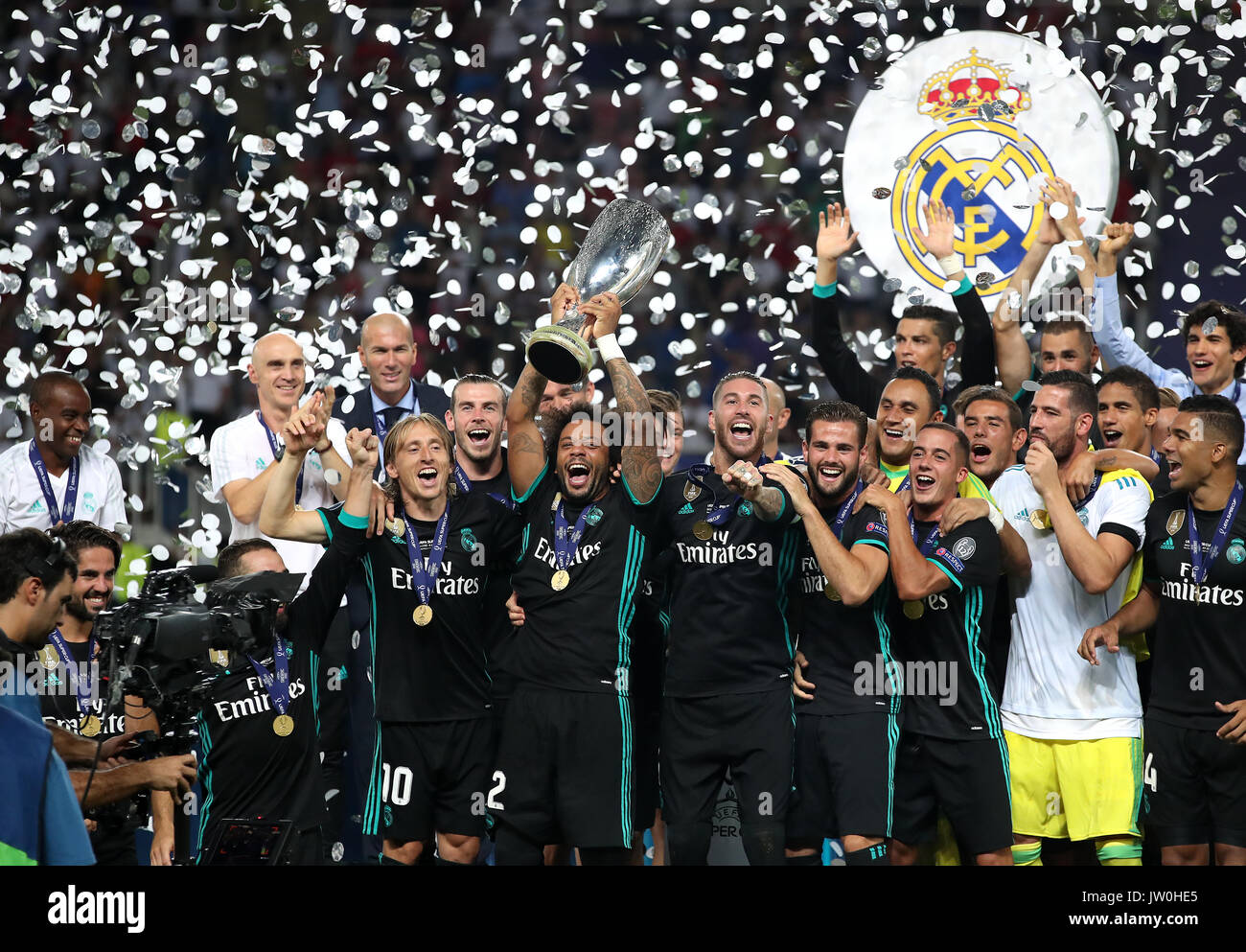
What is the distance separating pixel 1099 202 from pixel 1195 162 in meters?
0.45

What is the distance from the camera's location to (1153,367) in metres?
5.95

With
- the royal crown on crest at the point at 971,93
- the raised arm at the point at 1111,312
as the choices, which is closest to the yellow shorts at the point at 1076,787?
the raised arm at the point at 1111,312

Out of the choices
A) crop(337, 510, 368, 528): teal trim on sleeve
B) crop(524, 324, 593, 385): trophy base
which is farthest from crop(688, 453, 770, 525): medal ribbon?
crop(337, 510, 368, 528): teal trim on sleeve

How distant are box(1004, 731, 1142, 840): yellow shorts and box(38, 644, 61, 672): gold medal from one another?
9.98ft

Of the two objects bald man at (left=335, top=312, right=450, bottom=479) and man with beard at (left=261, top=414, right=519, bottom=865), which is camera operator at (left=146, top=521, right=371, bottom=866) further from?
bald man at (left=335, top=312, right=450, bottom=479)

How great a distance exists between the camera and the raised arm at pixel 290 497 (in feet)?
15.7

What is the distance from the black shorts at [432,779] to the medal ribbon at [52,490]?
189cm

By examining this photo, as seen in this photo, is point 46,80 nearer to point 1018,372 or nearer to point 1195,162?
point 1018,372

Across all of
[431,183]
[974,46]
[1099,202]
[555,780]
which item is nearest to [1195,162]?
[1099,202]

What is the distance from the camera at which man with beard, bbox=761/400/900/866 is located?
4.52 metres

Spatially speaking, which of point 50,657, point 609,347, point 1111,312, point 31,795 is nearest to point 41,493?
point 50,657

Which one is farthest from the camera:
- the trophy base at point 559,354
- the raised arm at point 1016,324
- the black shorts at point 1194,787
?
the raised arm at point 1016,324

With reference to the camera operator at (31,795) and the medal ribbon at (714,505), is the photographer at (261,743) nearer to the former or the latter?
the medal ribbon at (714,505)
